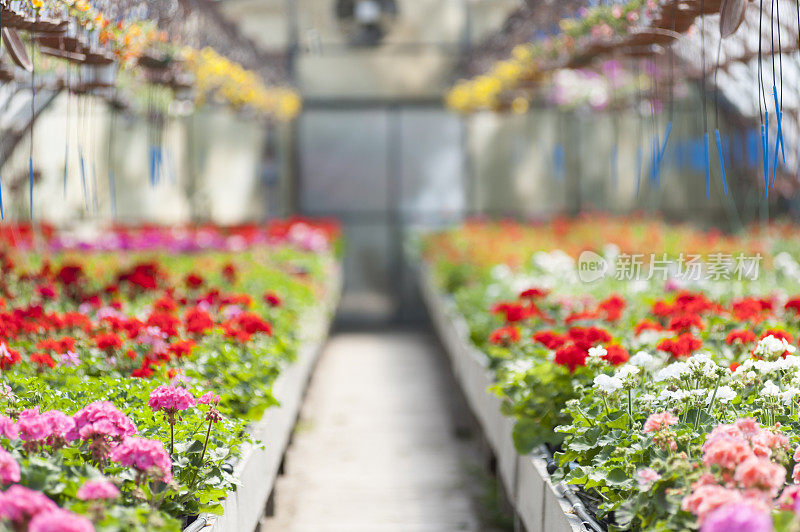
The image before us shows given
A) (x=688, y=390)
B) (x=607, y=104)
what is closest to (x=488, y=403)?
(x=688, y=390)

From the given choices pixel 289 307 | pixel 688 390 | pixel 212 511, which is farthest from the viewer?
pixel 289 307

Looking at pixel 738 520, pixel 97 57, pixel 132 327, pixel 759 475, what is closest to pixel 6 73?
pixel 97 57

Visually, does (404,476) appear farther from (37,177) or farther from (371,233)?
(371,233)

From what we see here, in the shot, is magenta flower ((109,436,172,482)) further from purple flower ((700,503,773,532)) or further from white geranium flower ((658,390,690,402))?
white geranium flower ((658,390,690,402))

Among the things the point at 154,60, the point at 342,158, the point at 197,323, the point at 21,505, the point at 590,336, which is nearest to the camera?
the point at 21,505

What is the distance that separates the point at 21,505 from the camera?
1605 mm

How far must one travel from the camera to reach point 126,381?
9.58ft

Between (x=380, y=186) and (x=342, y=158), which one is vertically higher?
(x=342, y=158)

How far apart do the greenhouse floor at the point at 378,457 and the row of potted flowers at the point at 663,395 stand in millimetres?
805

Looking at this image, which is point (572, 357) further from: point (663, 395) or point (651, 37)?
point (651, 37)

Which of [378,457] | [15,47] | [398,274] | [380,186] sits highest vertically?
[15,47]

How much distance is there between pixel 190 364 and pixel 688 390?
1794 millimetres

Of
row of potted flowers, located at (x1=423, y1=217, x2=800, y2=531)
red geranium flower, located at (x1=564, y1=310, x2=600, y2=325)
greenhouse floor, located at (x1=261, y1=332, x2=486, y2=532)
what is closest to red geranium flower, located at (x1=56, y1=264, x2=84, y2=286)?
greenhouse floor, located at (x1=261, y1=332, x2=486, y2=532)

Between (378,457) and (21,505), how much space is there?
150 inches
